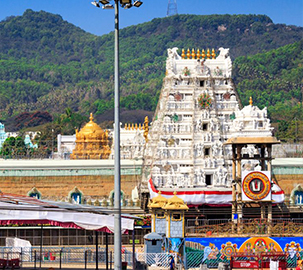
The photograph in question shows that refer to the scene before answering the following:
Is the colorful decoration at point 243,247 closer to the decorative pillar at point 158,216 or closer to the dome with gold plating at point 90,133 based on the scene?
the decorative pillar at point 158,216

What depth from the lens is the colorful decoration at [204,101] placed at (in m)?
57.6

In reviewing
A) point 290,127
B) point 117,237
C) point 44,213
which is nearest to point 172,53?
point 44,213

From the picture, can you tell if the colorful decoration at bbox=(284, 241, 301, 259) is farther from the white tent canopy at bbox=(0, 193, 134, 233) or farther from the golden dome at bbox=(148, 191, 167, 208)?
the white tent canopy at bbox=(0, 193, 134, 233)

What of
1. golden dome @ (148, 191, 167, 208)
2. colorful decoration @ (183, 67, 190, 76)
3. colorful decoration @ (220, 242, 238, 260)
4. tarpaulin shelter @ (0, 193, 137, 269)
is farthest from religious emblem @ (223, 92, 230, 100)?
tarpaulin shelter @ (0, 193, 137, 269)

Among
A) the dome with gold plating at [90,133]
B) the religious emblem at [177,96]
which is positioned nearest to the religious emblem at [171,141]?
the religious emblem at [177,96]

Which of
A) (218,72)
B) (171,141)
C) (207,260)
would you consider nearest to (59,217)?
(207,260)

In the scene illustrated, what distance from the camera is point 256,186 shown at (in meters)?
47.1

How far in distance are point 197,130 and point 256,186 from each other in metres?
10.9

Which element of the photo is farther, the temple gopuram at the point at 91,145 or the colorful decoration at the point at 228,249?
the temple gopuram at the point at 91,145

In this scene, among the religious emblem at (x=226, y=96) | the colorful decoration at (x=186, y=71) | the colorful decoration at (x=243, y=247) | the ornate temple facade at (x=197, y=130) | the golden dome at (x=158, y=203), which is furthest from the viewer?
the religious emblem at (x=226, y=96)

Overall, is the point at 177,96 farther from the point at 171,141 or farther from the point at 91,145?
the point at 91,145

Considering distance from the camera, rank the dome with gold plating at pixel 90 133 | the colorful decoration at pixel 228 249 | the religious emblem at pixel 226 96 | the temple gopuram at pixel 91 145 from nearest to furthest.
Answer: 1. the colorful decoration at pixel 228 249
2. the religious emblem at pixel 226 96
3. the temple gopuram at pixel 91 145
4. the dome with gold plating at pixel 90 133

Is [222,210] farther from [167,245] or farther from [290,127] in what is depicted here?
[290,127]

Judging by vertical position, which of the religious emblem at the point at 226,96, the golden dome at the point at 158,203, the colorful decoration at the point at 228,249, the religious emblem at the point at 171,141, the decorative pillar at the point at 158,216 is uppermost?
the religious emblem at the point at 226,96
